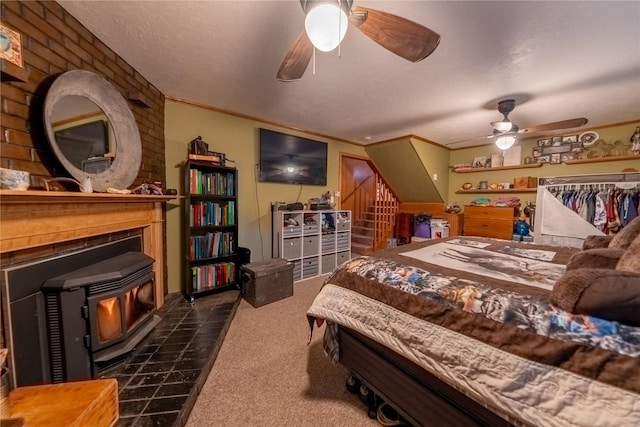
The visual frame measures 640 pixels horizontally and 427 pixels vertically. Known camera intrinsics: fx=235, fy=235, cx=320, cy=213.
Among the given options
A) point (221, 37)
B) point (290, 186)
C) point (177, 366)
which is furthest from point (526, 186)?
point (177, 366)

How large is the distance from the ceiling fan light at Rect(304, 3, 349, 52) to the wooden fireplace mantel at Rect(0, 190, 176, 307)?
1.42 metres

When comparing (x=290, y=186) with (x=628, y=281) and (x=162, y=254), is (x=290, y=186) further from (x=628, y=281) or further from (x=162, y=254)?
(x=628, y=281)

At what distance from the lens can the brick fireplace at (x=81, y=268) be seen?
1.09 meters

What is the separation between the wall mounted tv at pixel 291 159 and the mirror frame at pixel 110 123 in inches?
60.8

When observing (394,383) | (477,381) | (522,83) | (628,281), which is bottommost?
(394,383)

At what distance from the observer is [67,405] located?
97 centimetres

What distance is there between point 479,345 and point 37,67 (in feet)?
8.40

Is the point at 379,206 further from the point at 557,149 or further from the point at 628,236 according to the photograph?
the point at 628,236

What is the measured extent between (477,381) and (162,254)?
9.08 feet

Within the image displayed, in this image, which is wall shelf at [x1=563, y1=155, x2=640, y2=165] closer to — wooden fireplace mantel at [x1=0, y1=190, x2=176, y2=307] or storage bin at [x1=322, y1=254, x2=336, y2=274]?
storage bin at [x1=322, y1=254, x2=336, y2=274]

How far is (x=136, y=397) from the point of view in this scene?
129 centimetres

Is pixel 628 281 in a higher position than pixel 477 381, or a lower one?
higher

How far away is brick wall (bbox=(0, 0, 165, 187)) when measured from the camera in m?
1.17

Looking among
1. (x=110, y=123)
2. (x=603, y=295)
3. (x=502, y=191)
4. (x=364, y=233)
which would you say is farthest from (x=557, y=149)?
(x=110, y=123)
